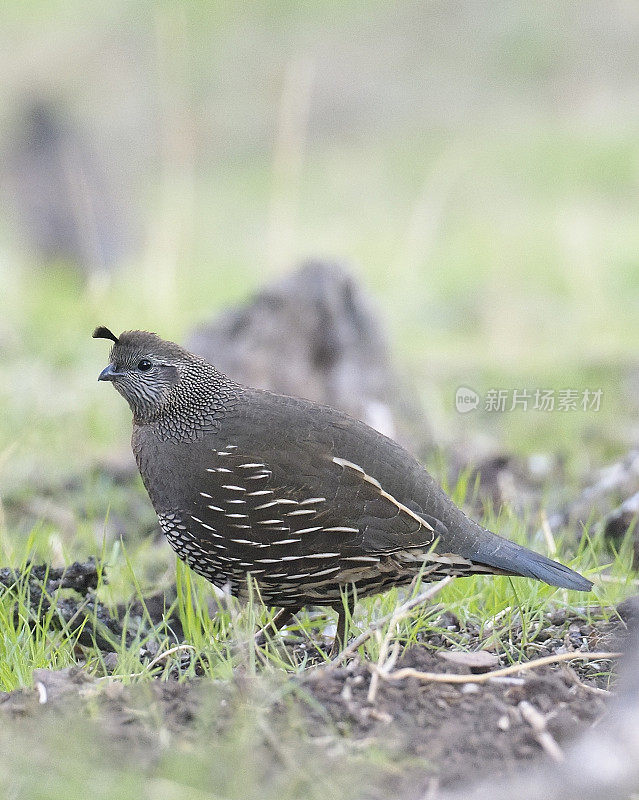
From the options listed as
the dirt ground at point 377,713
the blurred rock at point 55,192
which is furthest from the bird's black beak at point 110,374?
the blurred rock at point 55,192

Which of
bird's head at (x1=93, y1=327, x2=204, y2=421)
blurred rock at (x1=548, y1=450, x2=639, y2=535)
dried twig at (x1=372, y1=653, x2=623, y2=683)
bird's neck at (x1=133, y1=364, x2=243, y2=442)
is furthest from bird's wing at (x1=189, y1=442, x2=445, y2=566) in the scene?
blurred rock at (x1=548, y1=450, x2=639, y2=535)

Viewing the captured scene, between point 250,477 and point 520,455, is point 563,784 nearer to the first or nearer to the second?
point 250,477

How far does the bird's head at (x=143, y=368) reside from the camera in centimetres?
400

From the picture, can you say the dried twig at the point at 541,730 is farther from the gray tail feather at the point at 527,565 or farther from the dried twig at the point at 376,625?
the gray tail feather at the point at 527,565

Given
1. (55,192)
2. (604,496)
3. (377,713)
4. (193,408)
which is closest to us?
(377,713)

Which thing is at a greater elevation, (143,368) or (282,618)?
(143,368)

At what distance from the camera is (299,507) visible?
364 centimetres

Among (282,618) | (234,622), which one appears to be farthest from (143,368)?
(234,622)

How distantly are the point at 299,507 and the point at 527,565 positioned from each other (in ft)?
2.58

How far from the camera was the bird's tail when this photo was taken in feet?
11.7

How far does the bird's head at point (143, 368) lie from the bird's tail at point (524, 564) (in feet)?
4.05

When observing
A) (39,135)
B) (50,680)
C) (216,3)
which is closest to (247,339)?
(50,680)

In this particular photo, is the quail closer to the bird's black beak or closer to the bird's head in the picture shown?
the bird's head

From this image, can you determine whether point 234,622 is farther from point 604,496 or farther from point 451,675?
point 604,496
